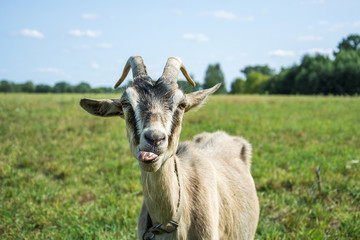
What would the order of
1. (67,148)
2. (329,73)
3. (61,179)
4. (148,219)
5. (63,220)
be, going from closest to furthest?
1. (148,219)
2. (63,220)
3. (61,179)
4. (67,148)
5. (329,73)

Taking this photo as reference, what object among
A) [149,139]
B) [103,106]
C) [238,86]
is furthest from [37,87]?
[238,86]

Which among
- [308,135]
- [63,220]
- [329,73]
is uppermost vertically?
[329,73]

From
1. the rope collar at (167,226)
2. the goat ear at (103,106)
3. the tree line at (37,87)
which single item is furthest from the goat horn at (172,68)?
the tree line at (37,87)

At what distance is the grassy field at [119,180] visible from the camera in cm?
402

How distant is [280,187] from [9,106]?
13.9 m

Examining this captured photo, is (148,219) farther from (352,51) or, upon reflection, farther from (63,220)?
(352,51)

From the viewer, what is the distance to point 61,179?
19.4 ft

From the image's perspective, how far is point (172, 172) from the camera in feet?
8.59

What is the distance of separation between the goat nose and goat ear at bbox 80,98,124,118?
0.82m

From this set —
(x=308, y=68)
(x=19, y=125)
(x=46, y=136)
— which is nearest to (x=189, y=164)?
(x=46, y=136)

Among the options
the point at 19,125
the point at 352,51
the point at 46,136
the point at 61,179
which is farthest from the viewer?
the point at 352,51

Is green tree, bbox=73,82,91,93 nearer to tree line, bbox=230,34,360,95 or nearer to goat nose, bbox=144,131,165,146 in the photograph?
goat nose, bbox=144,131,165,146

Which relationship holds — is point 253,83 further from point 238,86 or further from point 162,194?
point 162,194

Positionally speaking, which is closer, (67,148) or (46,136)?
(67,148)
